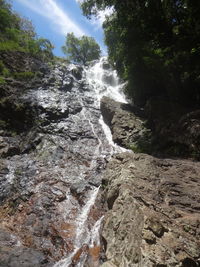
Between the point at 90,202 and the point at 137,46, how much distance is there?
1032 cm

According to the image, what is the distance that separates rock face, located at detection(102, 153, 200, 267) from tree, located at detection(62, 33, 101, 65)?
31.8 meters

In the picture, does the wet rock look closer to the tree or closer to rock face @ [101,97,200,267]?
rock face @ [101,97,200,267]

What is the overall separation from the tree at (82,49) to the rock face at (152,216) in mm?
31793

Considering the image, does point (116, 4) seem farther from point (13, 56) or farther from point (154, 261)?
point (154, 261)

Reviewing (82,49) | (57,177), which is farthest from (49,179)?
(82,49)

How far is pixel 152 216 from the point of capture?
436cm

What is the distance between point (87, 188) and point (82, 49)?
32.1 metres

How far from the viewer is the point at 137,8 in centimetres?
1254

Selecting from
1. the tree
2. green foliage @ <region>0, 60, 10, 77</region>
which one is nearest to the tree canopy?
green foliage @ <region>0, 60, 10, 77</region>

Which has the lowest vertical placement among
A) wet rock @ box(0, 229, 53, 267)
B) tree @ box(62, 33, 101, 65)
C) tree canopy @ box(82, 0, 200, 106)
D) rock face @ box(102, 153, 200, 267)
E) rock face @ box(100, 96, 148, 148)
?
wet rock @ box(0, 229, 53, 267)

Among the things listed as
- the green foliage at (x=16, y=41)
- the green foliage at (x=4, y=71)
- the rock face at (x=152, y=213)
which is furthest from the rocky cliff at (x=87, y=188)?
the green foliage at (x=16, y=41)

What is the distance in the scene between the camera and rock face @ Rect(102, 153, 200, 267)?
3.78m

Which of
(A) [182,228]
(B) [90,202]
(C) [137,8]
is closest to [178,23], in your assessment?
(C) [137,8]

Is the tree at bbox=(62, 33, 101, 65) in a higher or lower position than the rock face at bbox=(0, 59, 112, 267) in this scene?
higher
